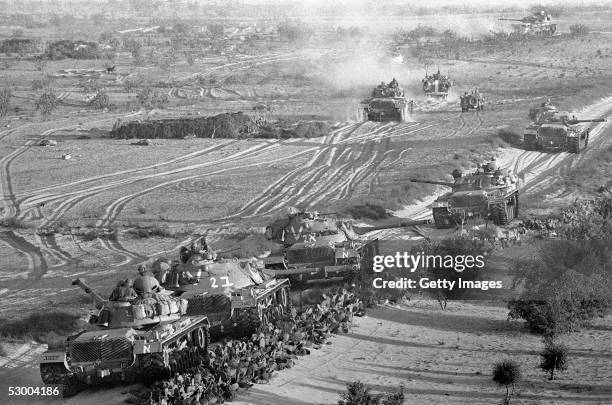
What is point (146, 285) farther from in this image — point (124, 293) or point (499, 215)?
point (499, 215)

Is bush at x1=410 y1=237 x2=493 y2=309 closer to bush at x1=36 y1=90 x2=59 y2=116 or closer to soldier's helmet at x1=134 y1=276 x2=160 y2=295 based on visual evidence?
soldier's helmet at x1=134 y1=276 x2=160 y2=295

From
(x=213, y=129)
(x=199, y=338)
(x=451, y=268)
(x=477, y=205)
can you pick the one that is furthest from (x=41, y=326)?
(x=213, y=129)

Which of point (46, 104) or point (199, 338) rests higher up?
point (46, 104)

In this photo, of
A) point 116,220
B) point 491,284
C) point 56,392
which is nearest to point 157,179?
point 116,220

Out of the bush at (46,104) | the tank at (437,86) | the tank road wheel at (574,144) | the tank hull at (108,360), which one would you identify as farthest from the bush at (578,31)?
the tank hull at (108,360)

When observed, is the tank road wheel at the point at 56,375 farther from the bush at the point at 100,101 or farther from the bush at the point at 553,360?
the bush at the point at 100,101

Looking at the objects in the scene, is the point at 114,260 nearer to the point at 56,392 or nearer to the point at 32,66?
the point at 56,392

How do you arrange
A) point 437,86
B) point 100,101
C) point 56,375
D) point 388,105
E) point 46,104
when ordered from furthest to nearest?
point 437,86, point 100,101, point 46,104, point 388,105, point 56,375
